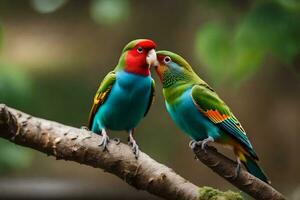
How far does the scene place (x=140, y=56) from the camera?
3.65ft

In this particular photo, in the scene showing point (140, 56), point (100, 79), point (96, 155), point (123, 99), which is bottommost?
point (100, 79)

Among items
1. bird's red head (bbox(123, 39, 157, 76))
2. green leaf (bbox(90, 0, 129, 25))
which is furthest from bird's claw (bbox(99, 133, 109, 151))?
green leaf (bbox(90, 0, 129, 25))

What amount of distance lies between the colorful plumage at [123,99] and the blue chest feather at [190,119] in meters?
0.09

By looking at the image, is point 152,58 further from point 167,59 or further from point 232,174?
point 232,174

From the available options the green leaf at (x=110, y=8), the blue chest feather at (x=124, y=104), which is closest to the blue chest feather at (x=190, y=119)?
the blue chest feather at (x=124, y=104)

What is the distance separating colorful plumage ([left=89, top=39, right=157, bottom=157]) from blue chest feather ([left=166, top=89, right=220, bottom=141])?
9 cm

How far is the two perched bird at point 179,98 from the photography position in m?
1.09

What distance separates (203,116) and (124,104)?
0.20 m

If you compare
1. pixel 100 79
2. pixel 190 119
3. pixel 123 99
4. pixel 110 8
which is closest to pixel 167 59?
pixel 190 119

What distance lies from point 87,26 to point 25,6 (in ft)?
1.51

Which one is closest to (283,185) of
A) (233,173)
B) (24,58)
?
(24,58)

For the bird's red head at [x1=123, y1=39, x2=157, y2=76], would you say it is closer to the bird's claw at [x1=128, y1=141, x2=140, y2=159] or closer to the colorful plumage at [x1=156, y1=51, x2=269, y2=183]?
the colorful plumage at [x1=156, y1=51, x2=269, y2=183]

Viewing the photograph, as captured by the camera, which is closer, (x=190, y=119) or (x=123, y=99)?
(x=190, y=119)

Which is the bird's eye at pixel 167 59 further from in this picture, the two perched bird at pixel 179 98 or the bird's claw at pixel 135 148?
the bird's claw at pixel 135 148
